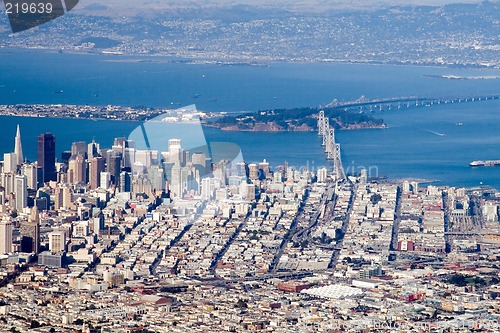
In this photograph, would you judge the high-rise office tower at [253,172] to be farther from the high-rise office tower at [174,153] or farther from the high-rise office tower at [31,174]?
the high-rise office tower at [31,174]

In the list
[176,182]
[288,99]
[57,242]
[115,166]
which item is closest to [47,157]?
[115,166]

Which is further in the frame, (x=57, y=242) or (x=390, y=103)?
(x=390, y=103)

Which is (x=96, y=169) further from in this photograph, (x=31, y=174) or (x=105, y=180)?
(x=31, y=174)

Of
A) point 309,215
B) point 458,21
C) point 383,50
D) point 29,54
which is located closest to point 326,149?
point 309,215

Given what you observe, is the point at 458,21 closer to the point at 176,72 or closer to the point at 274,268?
the point at 176,72

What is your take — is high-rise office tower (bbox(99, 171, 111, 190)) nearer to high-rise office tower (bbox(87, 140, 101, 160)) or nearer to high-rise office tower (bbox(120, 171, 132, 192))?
high-rise office tower (bbox(120, 171, 132, 192))

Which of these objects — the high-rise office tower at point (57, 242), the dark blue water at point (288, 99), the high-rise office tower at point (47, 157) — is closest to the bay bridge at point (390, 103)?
the dark blue water at point (288, 99)

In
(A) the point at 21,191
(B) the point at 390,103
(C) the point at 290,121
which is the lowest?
(A) the point at 21,191
